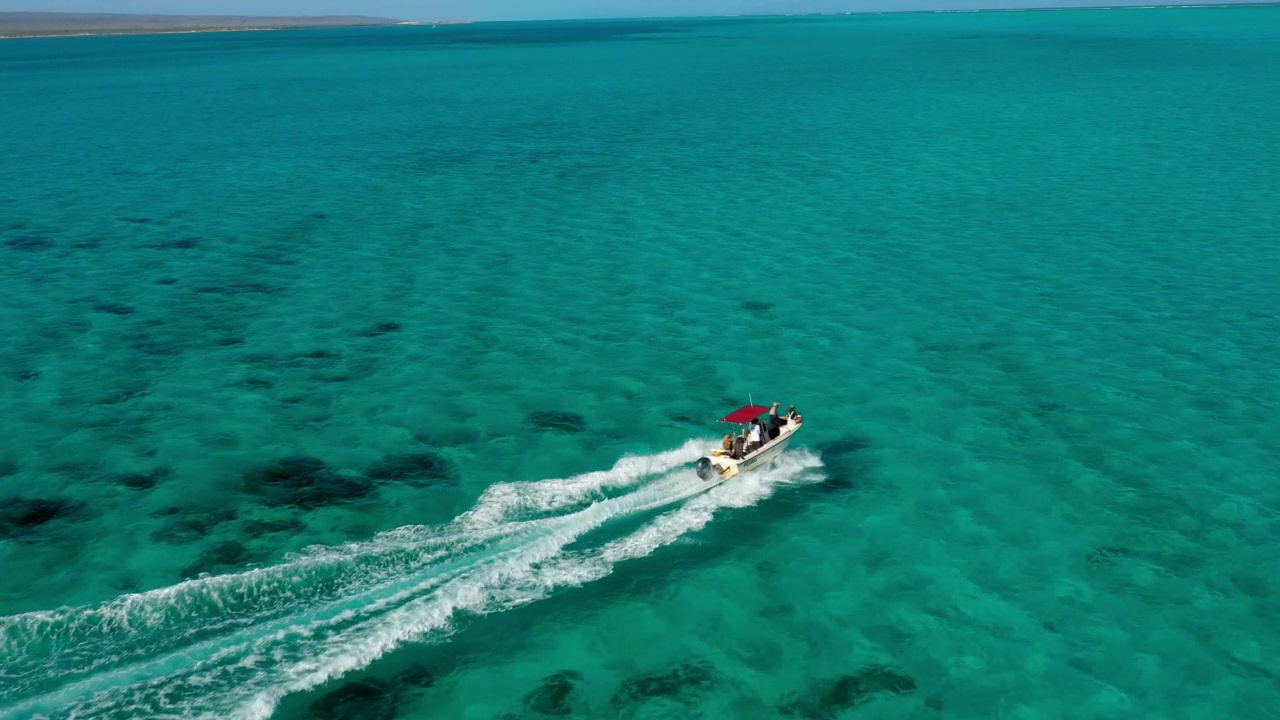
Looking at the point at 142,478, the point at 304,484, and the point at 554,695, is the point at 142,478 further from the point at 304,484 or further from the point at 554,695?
the point at 554,695

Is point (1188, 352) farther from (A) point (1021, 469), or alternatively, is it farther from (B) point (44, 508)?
(B) point (44, 508)

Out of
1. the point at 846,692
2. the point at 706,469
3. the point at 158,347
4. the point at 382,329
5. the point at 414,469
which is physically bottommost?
the point at 846,692

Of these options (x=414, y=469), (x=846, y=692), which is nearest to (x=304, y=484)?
(x=414, y=469)

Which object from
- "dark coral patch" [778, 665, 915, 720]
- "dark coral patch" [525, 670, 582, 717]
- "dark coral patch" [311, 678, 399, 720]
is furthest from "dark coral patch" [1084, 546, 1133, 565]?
"dark coral patch" [311, 678, 399, 720]

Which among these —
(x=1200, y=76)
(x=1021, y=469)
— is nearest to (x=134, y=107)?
(x=1021, y=469)

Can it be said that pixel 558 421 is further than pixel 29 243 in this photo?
No

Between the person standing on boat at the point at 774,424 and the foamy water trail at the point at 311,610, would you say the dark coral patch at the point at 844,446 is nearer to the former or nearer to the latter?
the person standing on boat at the point at 774,424
